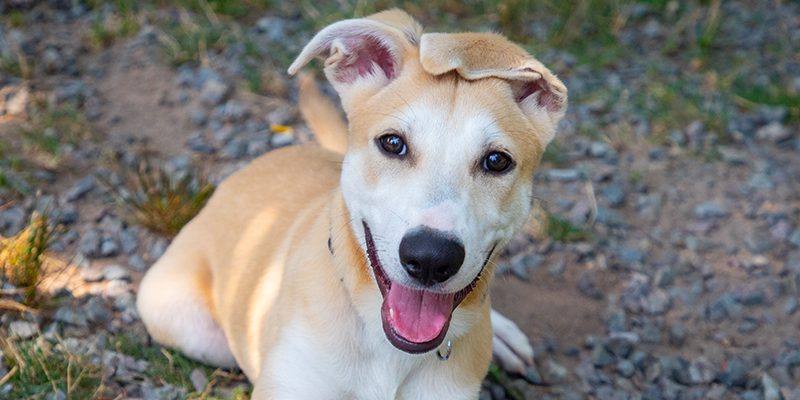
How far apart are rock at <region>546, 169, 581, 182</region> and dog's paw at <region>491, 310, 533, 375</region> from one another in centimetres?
165

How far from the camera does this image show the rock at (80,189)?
551 cm

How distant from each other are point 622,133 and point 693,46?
1658mm

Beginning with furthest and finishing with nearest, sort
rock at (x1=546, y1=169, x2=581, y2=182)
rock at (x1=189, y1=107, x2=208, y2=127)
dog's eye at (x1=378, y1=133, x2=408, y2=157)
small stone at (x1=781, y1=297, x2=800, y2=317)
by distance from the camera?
rock at (x1=189, y1=107, x2=208, y2=127) < rock at (x1=546, y1=169, x2=581, y2=182) < small stone at (x1=781, y1=297, x2=800, y2=317) < dog's eye at (x1=378, y1=133, x2=408, y2=157)

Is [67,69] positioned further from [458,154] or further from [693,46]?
[693,46]

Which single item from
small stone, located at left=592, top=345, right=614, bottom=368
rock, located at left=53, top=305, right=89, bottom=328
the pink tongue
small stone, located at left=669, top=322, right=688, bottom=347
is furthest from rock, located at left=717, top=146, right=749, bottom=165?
rock, located at left=53, top=305, right=89, bottom=328

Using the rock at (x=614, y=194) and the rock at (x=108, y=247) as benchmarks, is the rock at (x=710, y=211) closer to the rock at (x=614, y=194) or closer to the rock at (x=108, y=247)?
the rock at (x=614, y=194)

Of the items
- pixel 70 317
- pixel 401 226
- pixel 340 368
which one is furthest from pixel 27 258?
pixel 401 226

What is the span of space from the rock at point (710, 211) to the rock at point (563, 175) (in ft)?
2.55

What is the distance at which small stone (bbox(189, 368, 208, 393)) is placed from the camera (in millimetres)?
4375

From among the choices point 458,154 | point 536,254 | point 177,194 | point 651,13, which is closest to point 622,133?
point 536,254

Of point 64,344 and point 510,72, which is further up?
point 510,72

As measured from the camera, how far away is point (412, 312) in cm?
345

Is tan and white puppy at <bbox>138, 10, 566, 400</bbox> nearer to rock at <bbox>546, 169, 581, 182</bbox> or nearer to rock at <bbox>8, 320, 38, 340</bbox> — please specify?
rock at <bbox>8, 320, 38, 340</bbox>

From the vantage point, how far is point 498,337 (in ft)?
16.0
